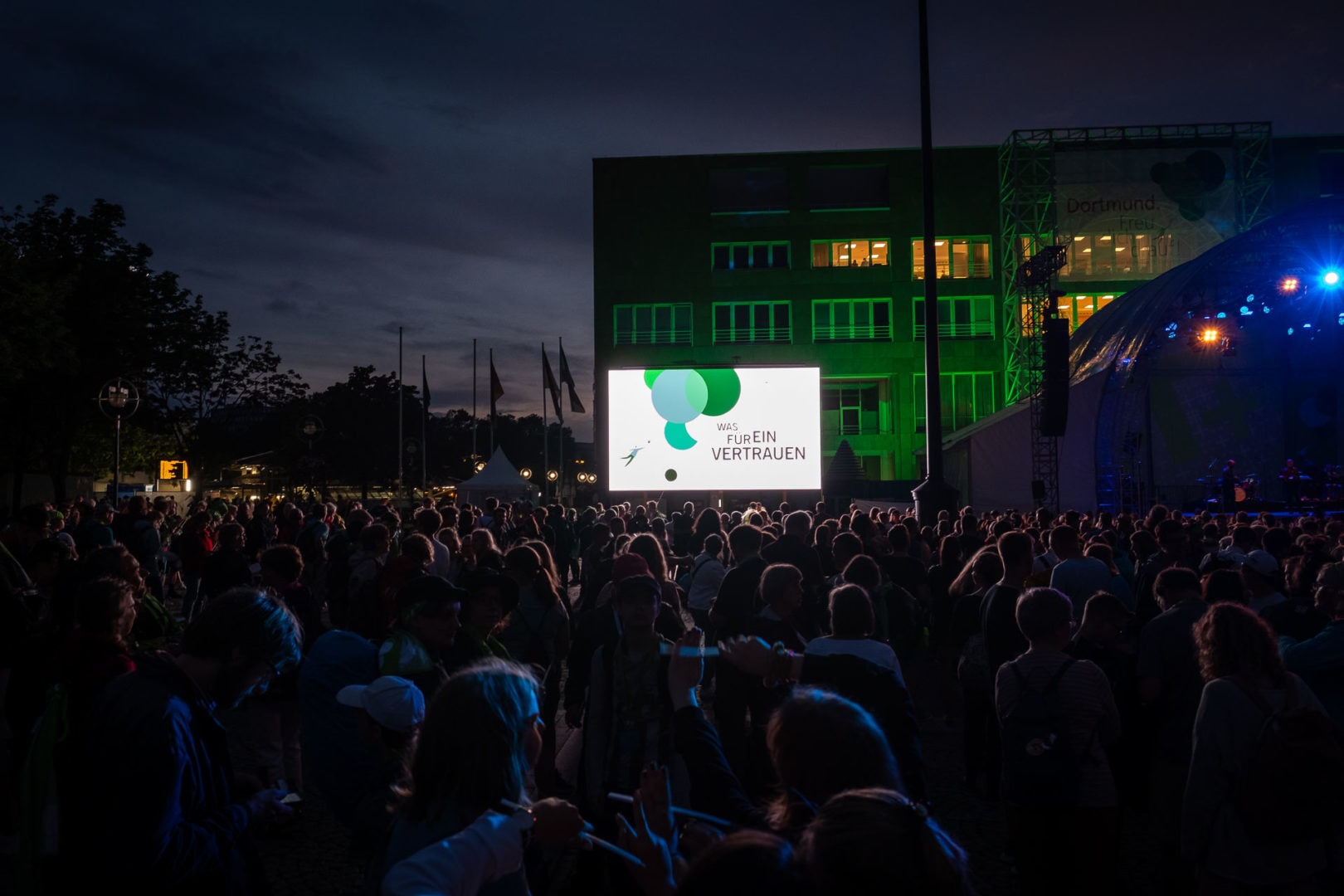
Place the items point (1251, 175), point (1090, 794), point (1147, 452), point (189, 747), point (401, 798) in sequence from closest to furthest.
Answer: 1. point (401, 798)
2. point (189, 747)
3. point (1090, 794)
4. point (1147, 452)
5. point (1251, 175)

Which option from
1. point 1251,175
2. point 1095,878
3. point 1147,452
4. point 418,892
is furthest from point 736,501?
point 418,892

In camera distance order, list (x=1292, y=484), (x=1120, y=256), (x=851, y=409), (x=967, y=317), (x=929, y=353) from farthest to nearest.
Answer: (x=851, y=409)
(x=967, y=317)
(x=1120, y=256)
(x=1292, y=484)
(x=929, y=353)

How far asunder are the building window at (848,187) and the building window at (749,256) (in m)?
2.86

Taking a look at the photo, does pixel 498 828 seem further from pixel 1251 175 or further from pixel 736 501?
pixel 1251 175

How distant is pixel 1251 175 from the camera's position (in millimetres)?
41219

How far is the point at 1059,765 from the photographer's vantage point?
12.9 feet

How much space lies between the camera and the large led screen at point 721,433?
2405cm

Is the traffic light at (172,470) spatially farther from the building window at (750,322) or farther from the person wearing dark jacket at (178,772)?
the building window at (750,322)

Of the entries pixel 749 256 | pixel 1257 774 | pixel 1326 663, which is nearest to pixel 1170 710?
pixel 1326 663

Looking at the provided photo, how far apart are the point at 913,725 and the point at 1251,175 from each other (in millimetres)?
46075

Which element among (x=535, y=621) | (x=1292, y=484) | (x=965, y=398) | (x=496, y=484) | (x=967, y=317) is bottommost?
(x=535, y=621)

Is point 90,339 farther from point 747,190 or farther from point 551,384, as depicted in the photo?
point 747,190

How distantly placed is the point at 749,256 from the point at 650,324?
19.7 ft

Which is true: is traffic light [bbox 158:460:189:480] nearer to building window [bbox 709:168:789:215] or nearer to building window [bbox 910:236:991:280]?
building window [bbox 709:168:789:215]
